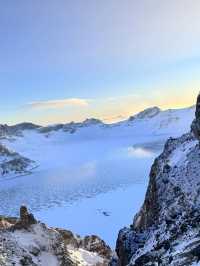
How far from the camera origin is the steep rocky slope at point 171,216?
49.4 ft

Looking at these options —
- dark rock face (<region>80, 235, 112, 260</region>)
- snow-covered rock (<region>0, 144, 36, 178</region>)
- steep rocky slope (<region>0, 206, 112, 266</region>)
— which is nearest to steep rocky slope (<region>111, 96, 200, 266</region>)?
steep rocky slope (<region>0, 206, 112, 266</region>)

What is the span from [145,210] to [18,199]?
51.7 metres

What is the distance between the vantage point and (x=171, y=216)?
1942 centimetres

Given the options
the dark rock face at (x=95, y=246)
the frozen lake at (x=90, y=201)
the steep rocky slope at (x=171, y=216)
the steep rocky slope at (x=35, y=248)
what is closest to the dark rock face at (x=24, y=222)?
the steep rocky slope at (x=35, y=248)

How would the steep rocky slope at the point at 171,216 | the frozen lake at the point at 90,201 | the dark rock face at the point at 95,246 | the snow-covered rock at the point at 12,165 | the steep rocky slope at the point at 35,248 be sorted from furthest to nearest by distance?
1. the snow-covered rock at the point at 12,165
2. the frozen lake at the point at 90,201
3. the dark rock face at the point at 95,246
4. the steep rocky slope at the point at 35,248
5. the steep rocky slope at the point at 171,216

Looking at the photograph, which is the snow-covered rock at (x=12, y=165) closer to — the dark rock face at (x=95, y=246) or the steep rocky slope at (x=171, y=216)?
the dark rock face at (x=95, y=246)

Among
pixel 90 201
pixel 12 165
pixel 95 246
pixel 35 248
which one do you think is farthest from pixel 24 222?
pixel 12 165

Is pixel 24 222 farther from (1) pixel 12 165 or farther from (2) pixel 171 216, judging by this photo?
(1) pixel 12 165

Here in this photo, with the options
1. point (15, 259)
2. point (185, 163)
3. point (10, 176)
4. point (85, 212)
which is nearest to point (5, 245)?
point (15, 259)

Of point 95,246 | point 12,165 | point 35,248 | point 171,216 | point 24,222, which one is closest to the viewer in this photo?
point 171,216

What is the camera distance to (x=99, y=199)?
206 ft

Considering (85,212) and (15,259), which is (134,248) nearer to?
(15,259)

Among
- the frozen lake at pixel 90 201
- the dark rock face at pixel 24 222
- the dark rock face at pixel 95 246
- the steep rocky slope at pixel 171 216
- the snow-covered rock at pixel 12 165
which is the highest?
the steep rocky slope at pixel 171 216

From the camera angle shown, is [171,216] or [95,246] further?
[95,246]
